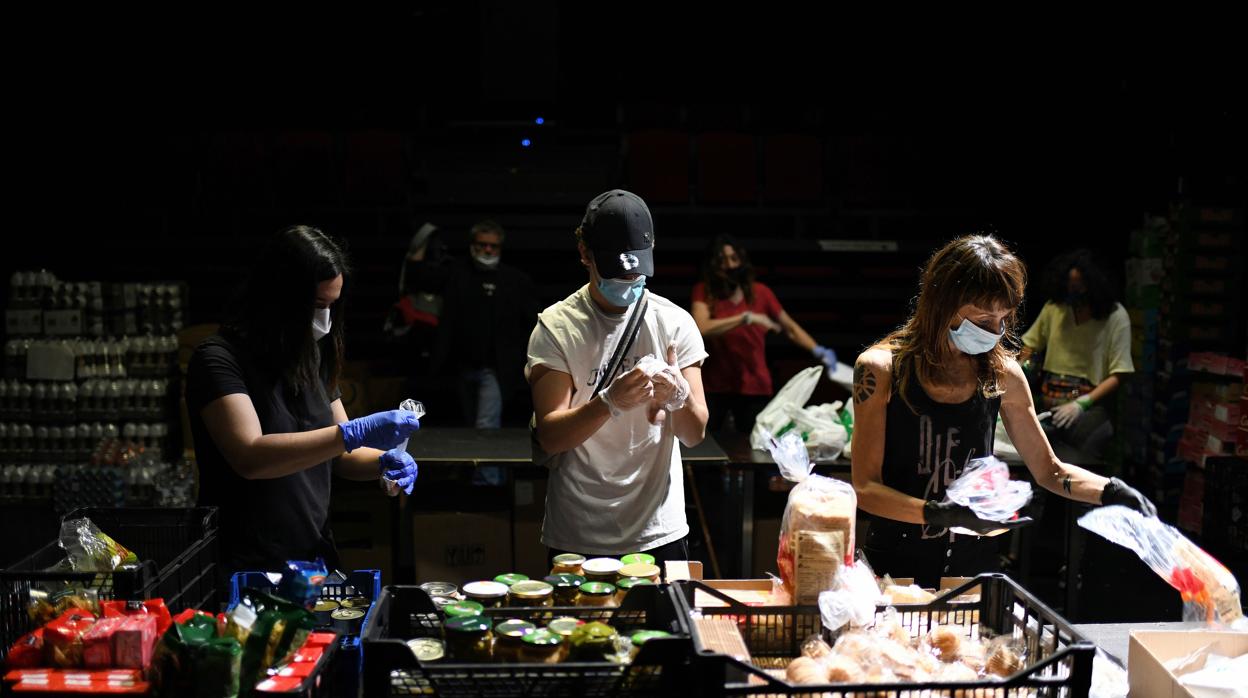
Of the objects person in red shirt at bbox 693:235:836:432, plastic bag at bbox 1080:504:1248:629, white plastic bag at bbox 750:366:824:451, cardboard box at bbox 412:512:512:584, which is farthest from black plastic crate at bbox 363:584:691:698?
person in red shirt at bbox 693:235:836:432

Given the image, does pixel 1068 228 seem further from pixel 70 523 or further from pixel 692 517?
pixel 70 523

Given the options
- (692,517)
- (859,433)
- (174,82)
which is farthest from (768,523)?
(174,82)

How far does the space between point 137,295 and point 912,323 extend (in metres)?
5.59

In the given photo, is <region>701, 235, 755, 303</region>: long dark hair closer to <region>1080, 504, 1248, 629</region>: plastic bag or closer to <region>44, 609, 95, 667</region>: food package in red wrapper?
<region>1080, 504, 1248, 629</region>: plastic bag

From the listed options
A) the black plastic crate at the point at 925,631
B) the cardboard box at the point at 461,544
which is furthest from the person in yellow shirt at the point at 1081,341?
the black plastic crate at the point at 925,631

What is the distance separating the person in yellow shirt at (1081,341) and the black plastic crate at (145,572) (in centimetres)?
403

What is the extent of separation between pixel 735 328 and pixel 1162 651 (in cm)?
433

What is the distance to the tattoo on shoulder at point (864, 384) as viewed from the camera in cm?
240

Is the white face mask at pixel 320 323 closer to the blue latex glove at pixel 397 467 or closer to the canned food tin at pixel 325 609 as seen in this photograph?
the blue latex glove at pixel 397 467

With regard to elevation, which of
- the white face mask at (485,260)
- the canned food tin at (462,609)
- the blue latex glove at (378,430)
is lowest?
the canned food tin at (462,609)

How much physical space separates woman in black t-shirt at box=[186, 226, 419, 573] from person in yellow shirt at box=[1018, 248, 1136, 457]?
A: 3.76 m

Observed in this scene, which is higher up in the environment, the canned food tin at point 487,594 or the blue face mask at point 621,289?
the blue face mask at point 621,289

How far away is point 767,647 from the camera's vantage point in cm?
181

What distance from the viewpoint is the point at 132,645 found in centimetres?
157
